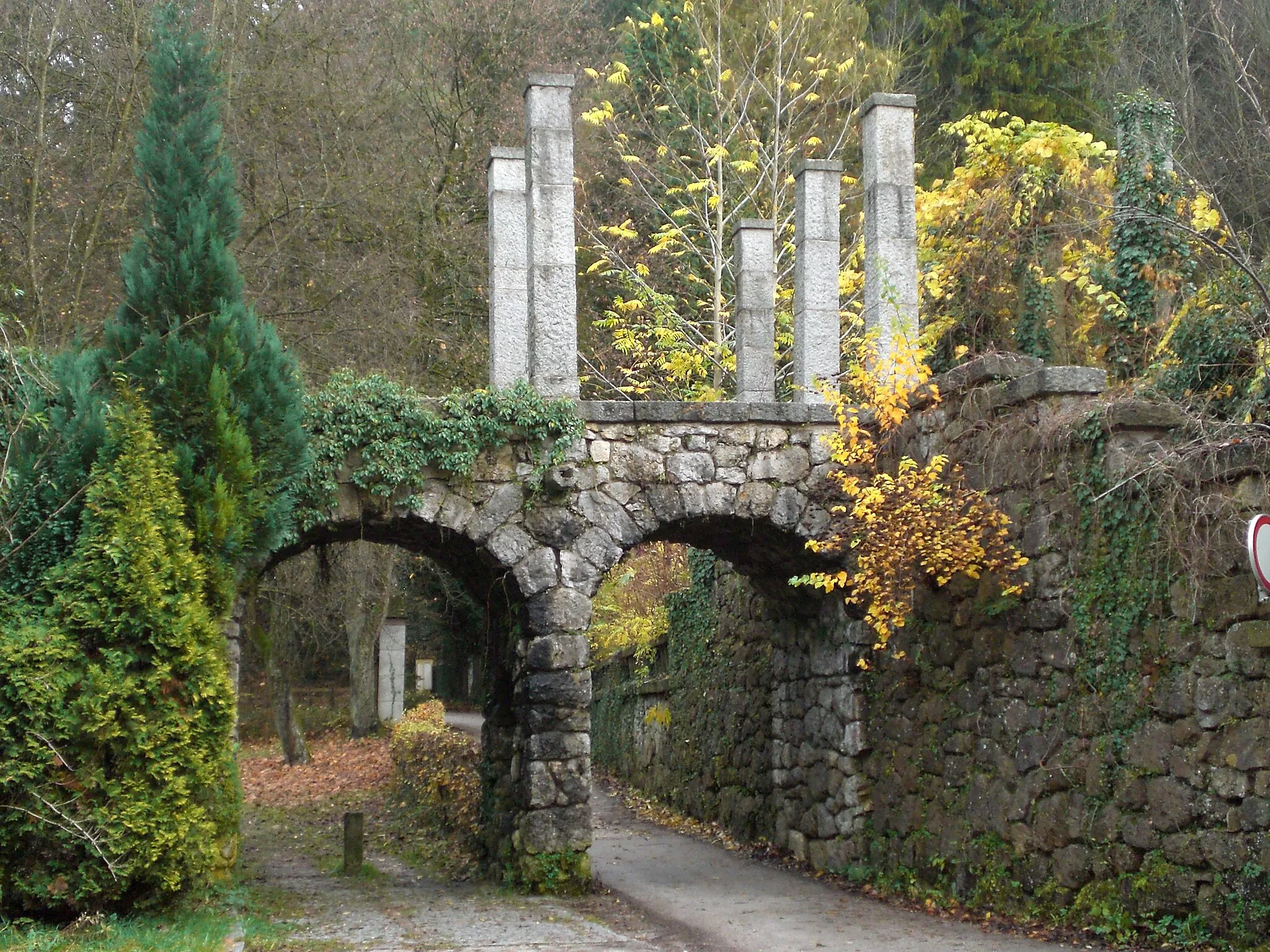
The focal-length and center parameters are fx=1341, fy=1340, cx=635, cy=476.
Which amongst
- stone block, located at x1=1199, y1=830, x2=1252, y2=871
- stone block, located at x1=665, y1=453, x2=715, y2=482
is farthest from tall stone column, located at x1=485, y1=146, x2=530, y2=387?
stone block, located at x1=1199, y1=830, x2=1252, y2=871

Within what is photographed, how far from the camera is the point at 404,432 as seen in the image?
30.8 ft

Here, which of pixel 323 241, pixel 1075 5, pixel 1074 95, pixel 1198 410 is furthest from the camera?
pixel 1075 5

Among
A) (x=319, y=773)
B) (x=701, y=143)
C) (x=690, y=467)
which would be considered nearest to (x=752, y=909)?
(x=690, y=467)

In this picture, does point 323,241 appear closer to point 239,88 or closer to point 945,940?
point 239,88

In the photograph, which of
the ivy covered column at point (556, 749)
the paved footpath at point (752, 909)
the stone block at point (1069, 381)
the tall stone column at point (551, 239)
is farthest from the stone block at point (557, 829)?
the stone block at point (1069, 381)

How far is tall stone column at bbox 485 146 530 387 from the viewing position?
10.3 m

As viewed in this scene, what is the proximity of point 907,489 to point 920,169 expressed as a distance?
12.4 m

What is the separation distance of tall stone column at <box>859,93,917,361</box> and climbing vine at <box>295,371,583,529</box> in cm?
251

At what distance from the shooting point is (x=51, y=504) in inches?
302

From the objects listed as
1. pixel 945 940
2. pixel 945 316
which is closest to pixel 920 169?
pixel 945 316

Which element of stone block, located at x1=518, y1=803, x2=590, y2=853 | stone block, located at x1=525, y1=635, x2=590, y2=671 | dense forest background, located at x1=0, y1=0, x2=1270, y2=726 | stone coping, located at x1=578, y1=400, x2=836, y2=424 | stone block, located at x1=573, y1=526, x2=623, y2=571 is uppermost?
dense forest background, located at x1=0, y1=0, x2=1270, y2=726

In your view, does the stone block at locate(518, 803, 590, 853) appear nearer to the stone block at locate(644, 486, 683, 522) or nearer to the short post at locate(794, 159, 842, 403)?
the stone block at locate(644, 486, 683, 522)

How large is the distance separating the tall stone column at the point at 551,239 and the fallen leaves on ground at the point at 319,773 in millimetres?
9343

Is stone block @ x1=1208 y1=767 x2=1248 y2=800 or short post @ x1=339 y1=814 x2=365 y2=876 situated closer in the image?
stone block @ x1=1208 y1=767 x2=1248 y2=800
